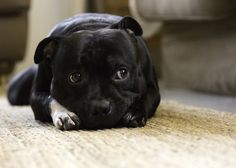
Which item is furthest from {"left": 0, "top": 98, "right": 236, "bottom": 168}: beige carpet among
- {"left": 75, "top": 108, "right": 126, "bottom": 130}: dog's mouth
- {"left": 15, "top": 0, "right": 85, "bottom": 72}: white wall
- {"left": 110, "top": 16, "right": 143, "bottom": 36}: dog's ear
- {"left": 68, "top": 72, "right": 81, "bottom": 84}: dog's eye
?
{"left": 15, "top": 0, "right": 85, "bottom": 72}: white wall

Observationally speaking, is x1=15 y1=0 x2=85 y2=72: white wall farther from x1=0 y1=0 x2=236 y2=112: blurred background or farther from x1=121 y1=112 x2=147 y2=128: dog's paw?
x1=121 y1=112 x2=147 y2=128: dog's paw

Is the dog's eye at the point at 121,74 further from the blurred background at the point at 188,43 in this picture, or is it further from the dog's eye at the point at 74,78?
the blurred background at the point at 188,43

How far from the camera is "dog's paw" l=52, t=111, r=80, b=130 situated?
1.30m

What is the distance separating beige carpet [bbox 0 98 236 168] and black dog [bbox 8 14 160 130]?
43mm

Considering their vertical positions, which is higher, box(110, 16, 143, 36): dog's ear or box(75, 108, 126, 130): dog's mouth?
box(110, 16, 143, 36): dog's ear

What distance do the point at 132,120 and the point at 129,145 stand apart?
0.84 ft

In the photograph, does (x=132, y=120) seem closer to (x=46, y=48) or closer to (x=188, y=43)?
(x=46, y=48)

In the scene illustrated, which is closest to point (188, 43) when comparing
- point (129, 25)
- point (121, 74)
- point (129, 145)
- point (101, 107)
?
point (129, 25)

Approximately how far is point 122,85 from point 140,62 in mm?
143

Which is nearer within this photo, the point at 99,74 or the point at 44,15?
the point at 99,74

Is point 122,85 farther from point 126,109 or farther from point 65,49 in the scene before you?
point 65,49

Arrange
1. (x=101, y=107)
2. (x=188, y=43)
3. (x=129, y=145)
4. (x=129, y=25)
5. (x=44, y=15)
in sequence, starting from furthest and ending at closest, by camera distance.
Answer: (x=44, y=15)
(x=188, y=43)
(x=129, y=25)
(x=101, y=107)
(x=129, y=145)

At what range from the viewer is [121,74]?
1318mm

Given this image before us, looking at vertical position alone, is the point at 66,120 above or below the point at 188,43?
below
